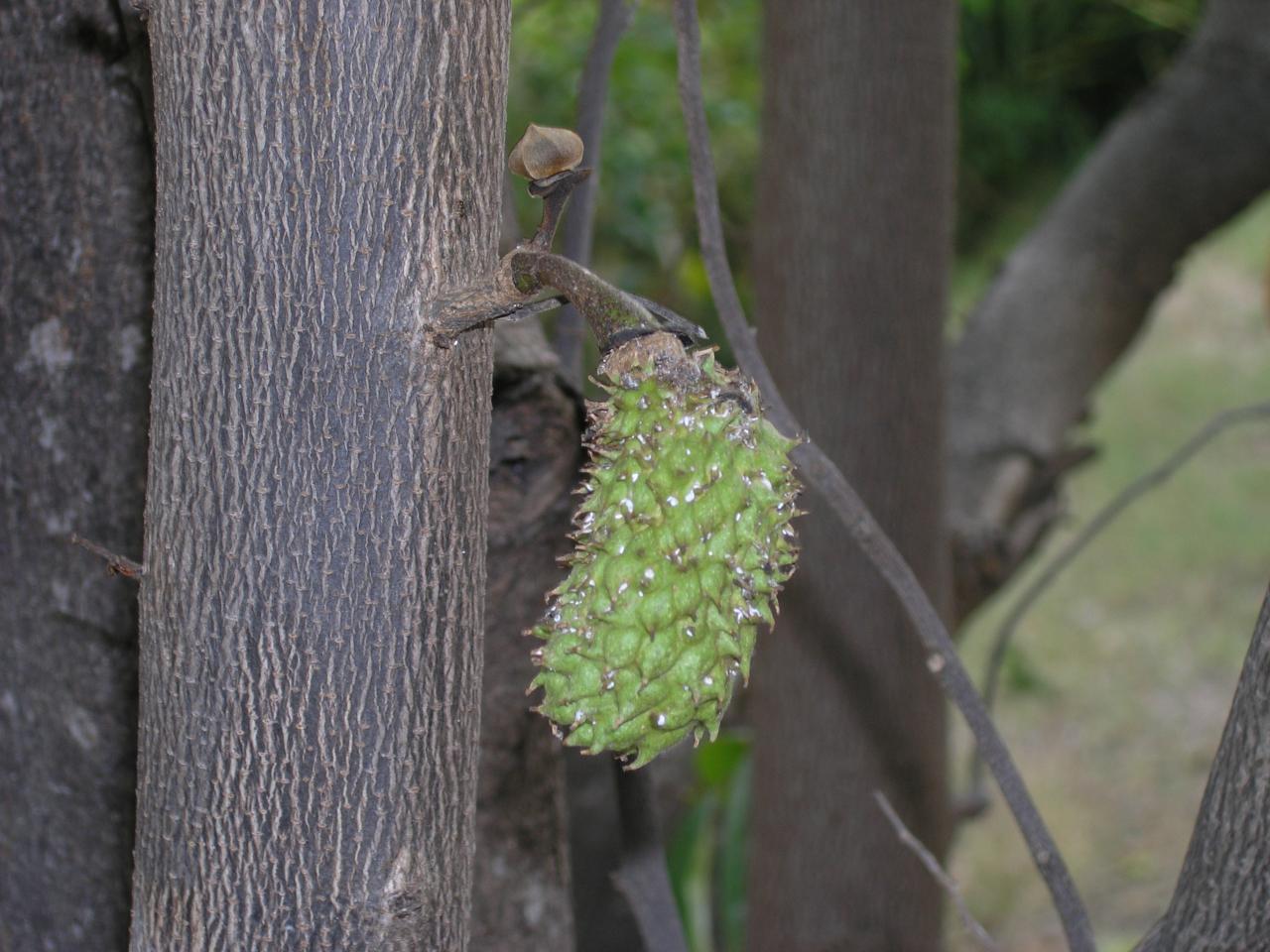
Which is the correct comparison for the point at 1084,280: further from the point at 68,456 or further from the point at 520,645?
the point at 68,456

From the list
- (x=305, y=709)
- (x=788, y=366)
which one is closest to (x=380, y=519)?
(x=305, y=709)

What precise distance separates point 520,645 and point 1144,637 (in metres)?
3.77

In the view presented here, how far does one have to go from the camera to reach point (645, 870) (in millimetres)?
1118

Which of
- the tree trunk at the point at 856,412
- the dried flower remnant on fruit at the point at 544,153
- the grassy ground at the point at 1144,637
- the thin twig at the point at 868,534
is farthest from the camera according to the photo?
the grassy ground at the point at 1144,637

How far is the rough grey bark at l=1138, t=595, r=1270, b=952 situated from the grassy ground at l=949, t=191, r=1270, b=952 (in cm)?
233

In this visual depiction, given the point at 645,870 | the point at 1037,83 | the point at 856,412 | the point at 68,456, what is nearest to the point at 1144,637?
the point at 1037,83

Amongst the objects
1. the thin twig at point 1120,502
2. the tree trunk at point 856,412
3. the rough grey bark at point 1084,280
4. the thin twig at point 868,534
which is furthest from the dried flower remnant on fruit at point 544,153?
the rough grey bark at point 1084,280

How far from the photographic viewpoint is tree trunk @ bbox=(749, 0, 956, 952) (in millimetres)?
1778

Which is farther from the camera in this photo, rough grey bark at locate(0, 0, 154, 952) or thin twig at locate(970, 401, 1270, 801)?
thin twig at locate(970, 401, 1270, 801)

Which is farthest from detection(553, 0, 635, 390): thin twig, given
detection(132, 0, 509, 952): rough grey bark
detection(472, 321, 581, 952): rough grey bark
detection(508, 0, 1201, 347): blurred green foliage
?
detection(508, 0, 1201, 347): blurred green foliage

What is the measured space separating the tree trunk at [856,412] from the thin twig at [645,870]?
0.74 meters

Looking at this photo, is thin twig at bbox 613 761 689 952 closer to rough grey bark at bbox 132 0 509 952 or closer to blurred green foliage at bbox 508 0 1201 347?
rough grey bark at bbox 132 0 509 952

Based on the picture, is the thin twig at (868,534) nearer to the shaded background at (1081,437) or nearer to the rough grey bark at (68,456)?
the rough grey bark at (68,456)

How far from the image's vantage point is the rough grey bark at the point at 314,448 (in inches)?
24.8
